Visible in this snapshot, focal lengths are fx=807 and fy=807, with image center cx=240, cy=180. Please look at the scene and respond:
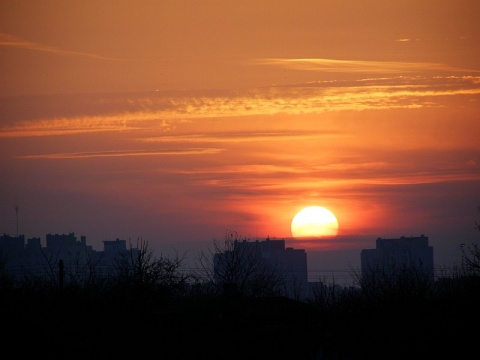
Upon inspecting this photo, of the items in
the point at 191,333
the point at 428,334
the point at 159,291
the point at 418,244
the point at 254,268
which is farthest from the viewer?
the point at 418,244

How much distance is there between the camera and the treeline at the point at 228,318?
79.8ft

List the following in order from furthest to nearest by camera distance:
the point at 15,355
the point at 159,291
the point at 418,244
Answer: the point at 418,244
the point at 159,291
the point at 15,355

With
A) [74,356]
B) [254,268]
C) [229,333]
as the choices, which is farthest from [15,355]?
[254,268]

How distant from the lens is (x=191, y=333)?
1065 inches

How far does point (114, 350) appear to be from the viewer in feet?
81.9

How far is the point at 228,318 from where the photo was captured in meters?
29.0

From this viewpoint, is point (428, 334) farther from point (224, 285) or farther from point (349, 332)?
point (224, 285)

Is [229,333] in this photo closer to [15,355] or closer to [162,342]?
[162,342]

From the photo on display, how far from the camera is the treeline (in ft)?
79.8

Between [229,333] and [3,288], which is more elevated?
[3,288]

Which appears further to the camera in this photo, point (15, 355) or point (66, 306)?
point (66, 306)

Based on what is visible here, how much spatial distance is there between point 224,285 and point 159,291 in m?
3.02

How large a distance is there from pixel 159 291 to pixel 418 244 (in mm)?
67520

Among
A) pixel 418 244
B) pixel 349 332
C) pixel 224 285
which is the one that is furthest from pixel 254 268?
pixel 418 244
